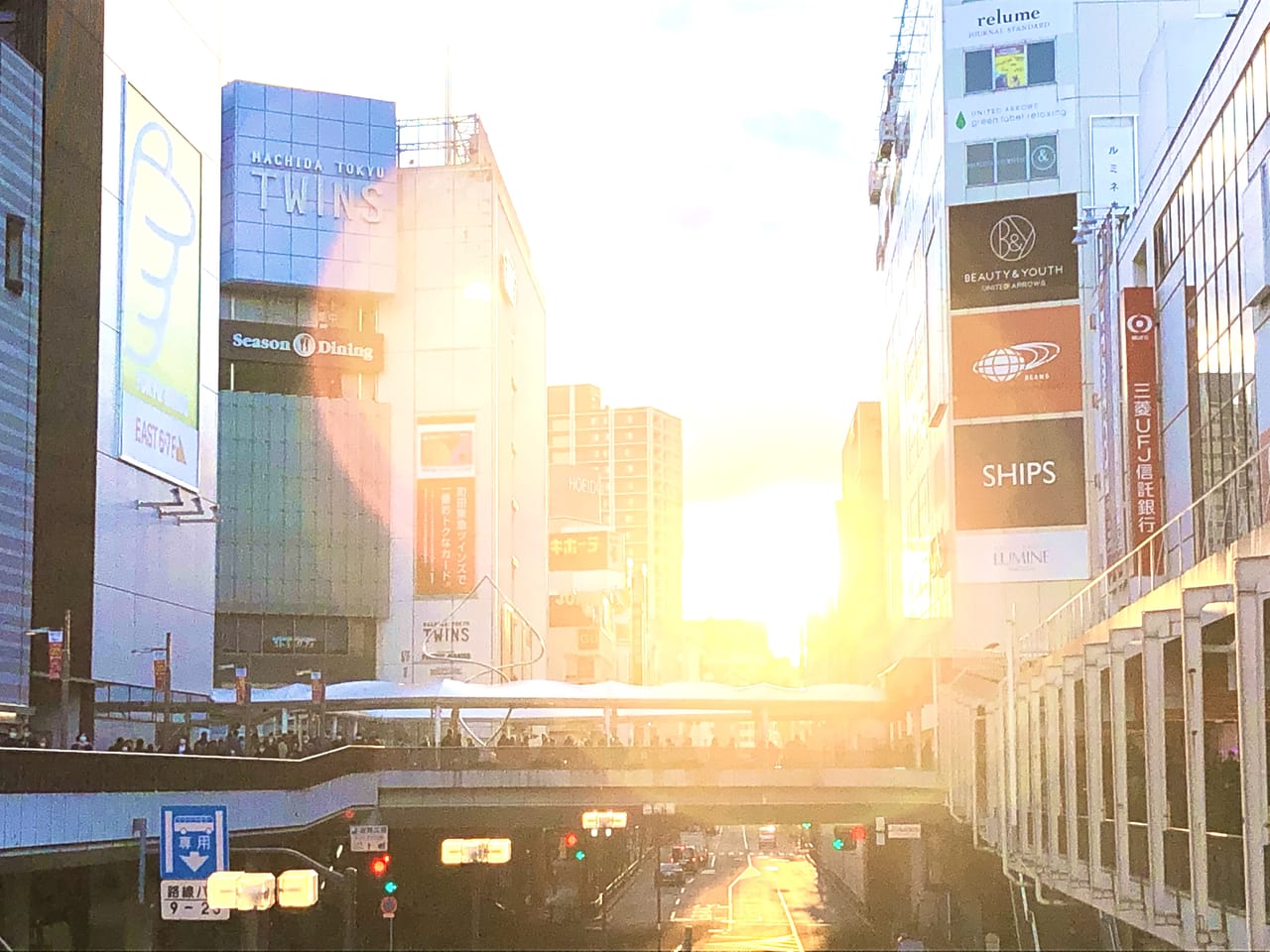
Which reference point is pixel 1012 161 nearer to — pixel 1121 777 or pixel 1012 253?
pixel 1012 253

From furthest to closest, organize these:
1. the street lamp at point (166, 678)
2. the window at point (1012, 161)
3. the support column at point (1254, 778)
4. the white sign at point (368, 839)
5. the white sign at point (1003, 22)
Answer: the white sign at point (1003, 22)
the window at point (1012, 161)
the street lamp at point (166, 678)
the white sign at point (368, 839)
the support column at point (1254, 778)

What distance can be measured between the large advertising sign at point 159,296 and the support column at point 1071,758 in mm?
40103

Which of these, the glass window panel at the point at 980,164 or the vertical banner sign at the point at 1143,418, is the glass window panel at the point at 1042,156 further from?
the vertical banner sign at the point at 1143,418

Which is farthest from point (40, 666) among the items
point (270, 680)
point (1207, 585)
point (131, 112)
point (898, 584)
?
point (270, 680)

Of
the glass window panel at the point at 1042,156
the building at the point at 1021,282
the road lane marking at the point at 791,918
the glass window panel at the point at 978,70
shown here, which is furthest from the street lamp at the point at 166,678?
the glass window panel at the point at 978,70

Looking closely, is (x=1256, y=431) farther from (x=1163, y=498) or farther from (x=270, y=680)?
(x=270, y=680)

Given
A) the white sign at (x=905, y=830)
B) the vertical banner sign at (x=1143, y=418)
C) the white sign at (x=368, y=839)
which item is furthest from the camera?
the white sign at (x=905, y=830)

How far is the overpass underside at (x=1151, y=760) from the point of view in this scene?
54.0ft

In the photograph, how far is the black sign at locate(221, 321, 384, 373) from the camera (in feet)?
406

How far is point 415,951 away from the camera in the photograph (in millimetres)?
60562

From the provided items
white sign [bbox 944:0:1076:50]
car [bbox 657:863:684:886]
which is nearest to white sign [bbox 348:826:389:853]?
white sign [bbox 944:0:1076:50]

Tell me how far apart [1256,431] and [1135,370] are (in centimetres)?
1107

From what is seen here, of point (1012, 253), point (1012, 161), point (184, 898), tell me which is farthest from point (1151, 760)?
point (1012, 161)

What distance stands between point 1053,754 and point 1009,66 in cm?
5088
